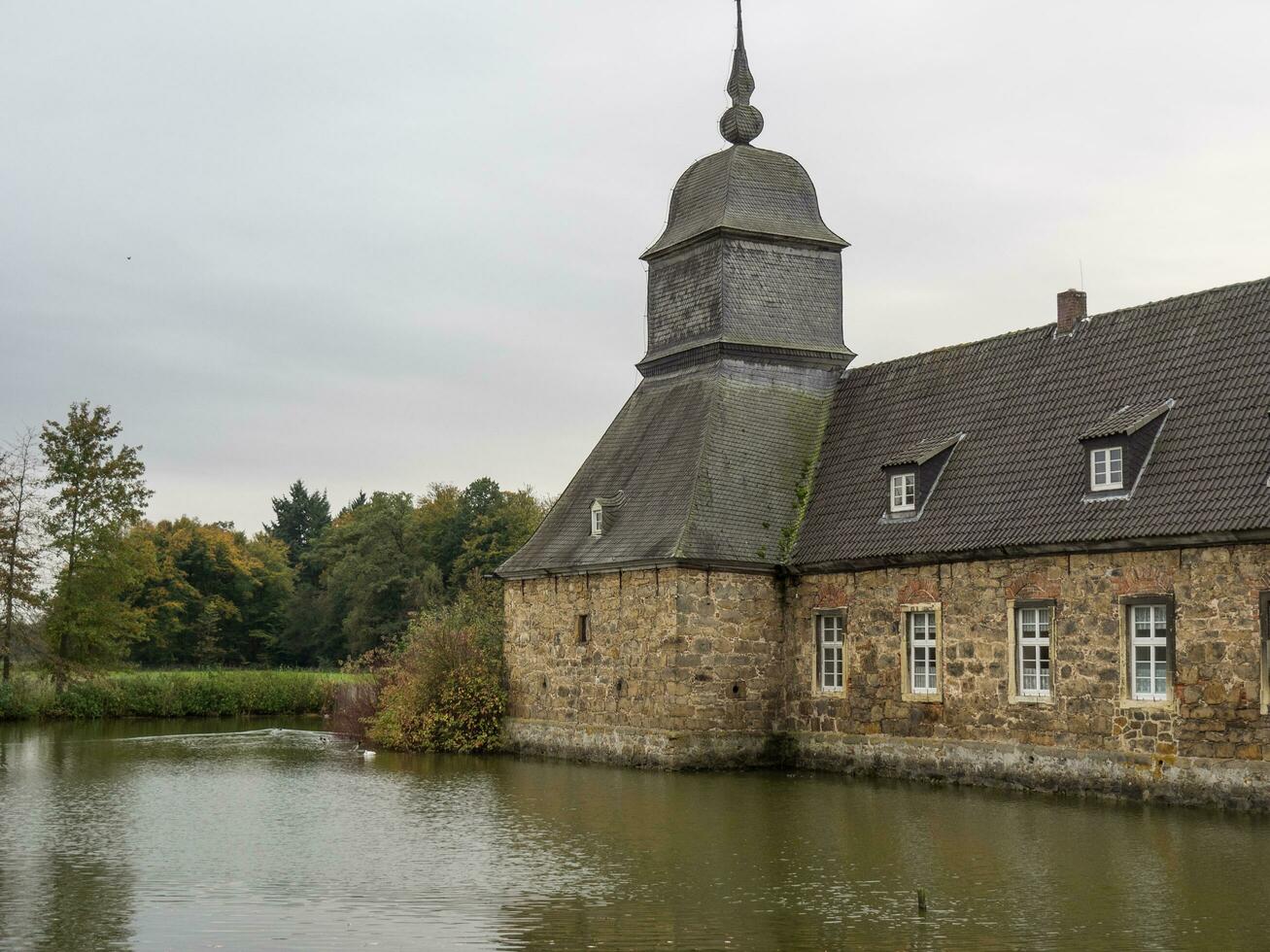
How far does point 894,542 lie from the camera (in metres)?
21.8

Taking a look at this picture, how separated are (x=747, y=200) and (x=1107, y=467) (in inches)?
414

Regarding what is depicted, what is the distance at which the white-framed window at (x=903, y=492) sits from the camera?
73.0ft

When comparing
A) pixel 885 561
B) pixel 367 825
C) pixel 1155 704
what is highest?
pixel 885 561

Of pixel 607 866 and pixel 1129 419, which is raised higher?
pixel 1129 419

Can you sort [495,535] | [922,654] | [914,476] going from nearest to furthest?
[922,654]
[914,476]
[495,535]

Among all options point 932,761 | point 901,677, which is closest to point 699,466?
point 901,677

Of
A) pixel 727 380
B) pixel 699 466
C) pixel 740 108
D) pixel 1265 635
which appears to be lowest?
pixel 1265 635

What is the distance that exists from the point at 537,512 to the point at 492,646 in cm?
3097

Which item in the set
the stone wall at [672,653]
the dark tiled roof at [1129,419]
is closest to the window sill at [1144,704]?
the dark tiled roof at [1129,419]

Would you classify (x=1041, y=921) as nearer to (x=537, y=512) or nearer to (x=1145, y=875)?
(x=1145, y=875)

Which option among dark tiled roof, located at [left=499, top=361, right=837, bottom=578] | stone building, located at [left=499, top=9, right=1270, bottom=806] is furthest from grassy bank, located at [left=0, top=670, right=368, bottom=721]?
stone building, located at [left=499, top=9, right=1270, bottom=806]

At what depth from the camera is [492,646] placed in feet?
94.4

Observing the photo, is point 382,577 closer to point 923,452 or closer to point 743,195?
point 743,195

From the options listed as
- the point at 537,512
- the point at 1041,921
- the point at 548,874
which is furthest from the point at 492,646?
the point at 537,512
